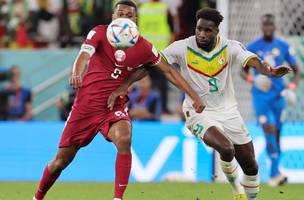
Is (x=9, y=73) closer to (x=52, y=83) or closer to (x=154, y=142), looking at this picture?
(x=52, y=83)

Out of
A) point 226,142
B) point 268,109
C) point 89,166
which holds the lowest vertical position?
point 89,166

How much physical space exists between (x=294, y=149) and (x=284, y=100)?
120 centimetres

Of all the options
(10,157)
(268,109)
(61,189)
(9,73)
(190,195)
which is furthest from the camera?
(9,73)

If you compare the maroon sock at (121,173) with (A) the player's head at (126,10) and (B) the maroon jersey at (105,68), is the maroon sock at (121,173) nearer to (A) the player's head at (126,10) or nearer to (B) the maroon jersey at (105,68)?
(B) the maroon jersey at (105,68)

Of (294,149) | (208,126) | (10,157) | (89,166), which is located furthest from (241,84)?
(208,126)

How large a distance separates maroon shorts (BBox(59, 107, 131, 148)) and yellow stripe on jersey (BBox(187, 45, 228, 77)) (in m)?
1.18

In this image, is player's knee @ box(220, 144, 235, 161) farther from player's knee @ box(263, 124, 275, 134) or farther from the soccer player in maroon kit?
player's knee @ box(263, 124, 275, 134)

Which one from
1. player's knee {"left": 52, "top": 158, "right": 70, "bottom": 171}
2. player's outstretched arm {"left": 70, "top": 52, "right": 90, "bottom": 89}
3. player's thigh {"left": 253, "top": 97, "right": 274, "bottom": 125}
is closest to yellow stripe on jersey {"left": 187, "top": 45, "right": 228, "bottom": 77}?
player's outstretched arm {"left": 70, "top": 52, "right": 90, "bottom": 89}

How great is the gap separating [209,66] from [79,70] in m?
1.85

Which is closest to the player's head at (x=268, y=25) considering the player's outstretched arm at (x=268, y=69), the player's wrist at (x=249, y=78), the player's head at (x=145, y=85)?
the player's wrist at (x=249, y=78)

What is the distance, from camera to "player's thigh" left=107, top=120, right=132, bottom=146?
9.84m

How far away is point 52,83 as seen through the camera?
19297 millimetres

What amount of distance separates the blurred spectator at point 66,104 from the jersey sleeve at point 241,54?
7025mm

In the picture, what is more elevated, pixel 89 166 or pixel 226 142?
pixel 226 142
